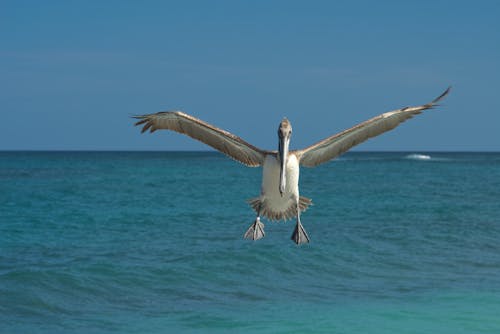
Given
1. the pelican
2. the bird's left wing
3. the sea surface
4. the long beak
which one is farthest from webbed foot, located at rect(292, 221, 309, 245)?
the sea surface

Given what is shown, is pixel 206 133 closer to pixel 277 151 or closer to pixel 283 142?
pixel 277 151

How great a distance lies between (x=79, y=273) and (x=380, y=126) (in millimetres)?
8132

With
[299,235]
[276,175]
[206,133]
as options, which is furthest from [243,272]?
[276,175]

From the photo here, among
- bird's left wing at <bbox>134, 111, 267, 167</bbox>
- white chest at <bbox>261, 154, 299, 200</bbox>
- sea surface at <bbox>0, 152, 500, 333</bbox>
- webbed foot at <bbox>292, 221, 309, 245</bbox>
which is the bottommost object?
sea surface at <bbox>0, 152, 500, 333</bbox>

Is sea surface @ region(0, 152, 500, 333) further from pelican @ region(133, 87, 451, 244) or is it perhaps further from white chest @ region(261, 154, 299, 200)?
white chest @ region(261, 154, 299, 200)

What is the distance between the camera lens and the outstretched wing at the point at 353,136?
32.0 feet

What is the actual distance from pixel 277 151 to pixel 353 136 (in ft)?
3.97

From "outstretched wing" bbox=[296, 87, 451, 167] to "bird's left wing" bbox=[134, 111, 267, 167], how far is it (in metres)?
0.66

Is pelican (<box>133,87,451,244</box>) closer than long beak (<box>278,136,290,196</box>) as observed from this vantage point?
No

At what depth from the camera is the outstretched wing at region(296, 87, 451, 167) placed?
9.75 m

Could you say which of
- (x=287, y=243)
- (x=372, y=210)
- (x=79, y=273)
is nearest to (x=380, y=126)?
(x=79, y=273)

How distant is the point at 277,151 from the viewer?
9.57 m

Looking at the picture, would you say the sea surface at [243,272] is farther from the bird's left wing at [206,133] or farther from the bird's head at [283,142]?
the bird's head at [283,142]

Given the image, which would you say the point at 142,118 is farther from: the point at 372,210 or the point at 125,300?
the point at 372,210
